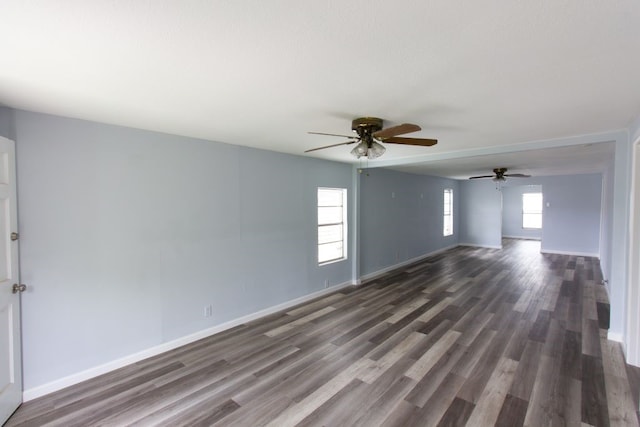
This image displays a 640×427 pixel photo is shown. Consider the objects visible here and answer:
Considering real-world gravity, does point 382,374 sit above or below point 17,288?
below

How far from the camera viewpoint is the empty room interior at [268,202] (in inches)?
54.9

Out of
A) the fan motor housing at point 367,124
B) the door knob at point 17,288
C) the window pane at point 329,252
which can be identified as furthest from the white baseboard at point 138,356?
the fan motor housing at point 367,124

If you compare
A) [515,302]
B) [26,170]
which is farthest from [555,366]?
[26,170]

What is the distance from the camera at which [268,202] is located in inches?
171

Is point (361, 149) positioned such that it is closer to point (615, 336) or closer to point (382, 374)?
point (382, 374)

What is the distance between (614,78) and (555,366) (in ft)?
8.64

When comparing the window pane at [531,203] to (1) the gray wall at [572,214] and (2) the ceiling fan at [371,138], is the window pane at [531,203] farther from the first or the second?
(2) the ceiling fan at [371,138]

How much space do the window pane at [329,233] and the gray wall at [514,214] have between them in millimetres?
9448

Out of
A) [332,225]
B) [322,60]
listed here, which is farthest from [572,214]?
[322,60]

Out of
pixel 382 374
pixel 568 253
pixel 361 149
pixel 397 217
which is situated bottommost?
pixel 382 374

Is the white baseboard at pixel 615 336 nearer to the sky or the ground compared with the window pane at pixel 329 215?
nearer to the ground

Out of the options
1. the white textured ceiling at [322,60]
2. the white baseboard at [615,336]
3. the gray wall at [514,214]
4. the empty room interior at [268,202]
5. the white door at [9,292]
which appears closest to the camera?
the white textured ceiling at [322,60]

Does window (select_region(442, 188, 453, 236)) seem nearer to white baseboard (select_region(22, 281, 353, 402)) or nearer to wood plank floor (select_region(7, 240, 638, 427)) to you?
wood plank floor (select_region(7, 240, 638, 427))

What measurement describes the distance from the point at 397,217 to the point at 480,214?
4670mm
